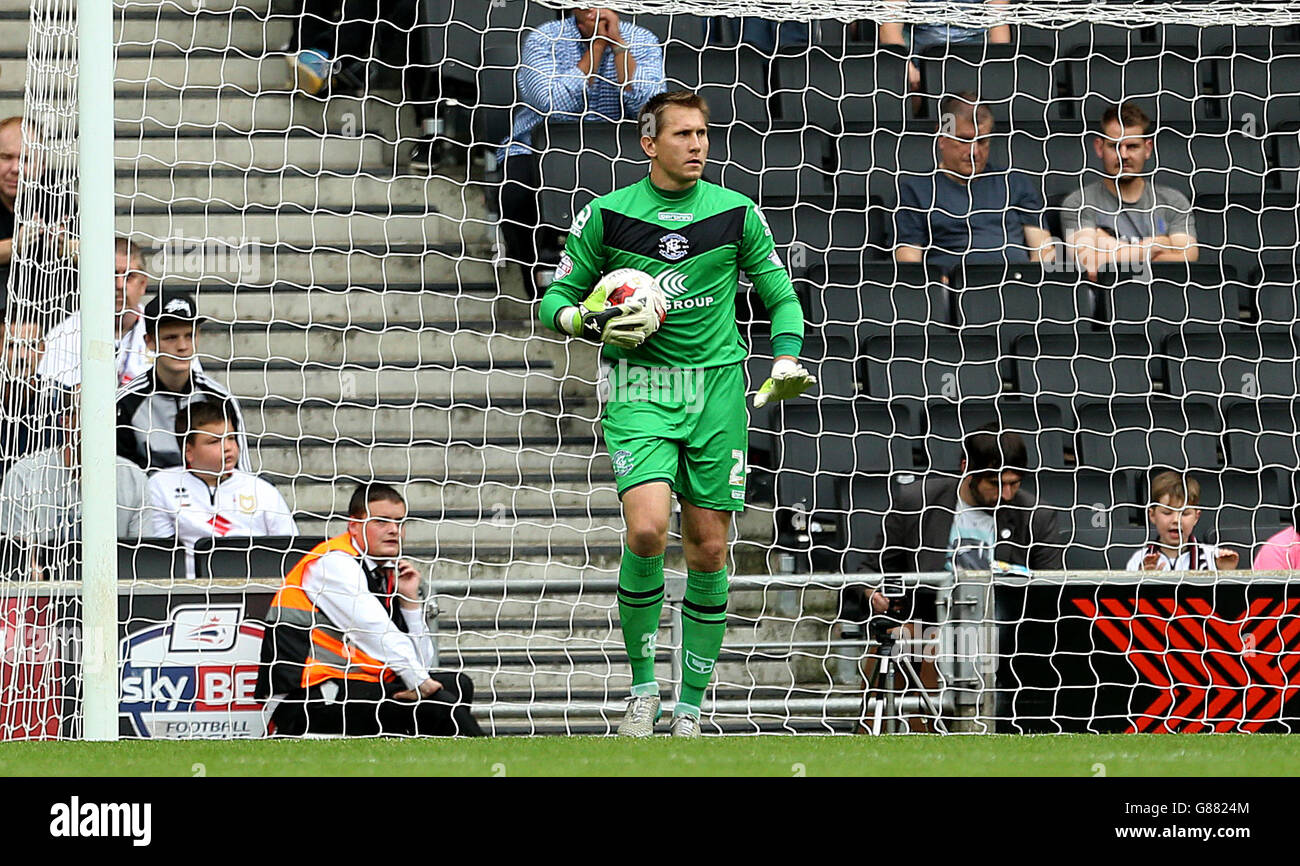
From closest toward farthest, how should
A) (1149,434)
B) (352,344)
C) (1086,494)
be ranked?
1. (1086,494)
2. (352,344)
3. (1149,434)

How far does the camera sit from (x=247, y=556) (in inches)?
260

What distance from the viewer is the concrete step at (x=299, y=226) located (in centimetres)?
838

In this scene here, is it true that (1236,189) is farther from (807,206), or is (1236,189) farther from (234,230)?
(234,230)

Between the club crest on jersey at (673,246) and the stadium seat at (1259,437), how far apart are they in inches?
158

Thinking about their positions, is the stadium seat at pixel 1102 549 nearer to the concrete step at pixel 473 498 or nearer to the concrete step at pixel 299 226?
the concrete step at pixel 473 498

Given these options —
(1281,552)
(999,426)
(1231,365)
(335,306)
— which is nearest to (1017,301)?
(999,426)

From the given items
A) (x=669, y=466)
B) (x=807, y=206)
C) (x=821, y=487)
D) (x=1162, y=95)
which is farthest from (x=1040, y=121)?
(x=669, y=466)

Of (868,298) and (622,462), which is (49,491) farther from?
(868,298)

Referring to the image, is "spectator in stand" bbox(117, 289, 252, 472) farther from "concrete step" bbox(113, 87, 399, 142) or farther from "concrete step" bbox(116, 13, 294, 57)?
"concrete step" bbox(116, 13, 294, 57)

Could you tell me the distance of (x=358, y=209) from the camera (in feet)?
27.9

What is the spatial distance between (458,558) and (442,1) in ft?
9.90

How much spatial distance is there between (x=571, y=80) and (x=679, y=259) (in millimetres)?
2837

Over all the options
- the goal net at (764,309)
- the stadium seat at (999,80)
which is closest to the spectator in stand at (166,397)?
the goal net at (764,309)
